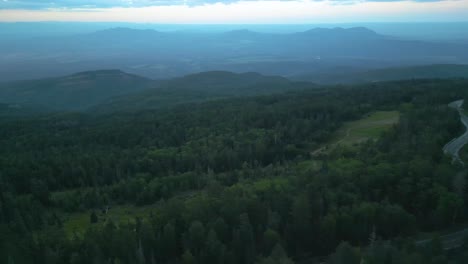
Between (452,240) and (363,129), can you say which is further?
(363,129)

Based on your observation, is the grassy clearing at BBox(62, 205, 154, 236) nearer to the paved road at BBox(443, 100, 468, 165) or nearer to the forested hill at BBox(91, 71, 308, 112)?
the paved road at BBox(443, 100, 468, 165)

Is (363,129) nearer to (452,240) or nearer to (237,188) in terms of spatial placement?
(237,188)

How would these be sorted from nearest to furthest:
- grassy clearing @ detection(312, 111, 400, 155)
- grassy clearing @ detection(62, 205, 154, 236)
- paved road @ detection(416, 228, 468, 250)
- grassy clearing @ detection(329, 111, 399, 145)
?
paved road @ detection(416, 228, 468, 250), grassy clearing @ detection(62, 205, 154, 236), grassy clearing @ detection(312, 111, 400, 155), grassy clearing @ detection(329, 111, 399, 145)

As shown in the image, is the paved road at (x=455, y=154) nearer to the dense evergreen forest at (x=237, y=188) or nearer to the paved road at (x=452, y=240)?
the paved road at (x=452, y=240)

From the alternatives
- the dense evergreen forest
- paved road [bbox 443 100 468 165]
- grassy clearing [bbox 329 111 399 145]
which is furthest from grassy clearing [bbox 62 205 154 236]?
paved road [bbox 443 100 468 165]

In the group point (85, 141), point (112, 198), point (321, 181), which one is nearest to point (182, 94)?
point (85, 141)

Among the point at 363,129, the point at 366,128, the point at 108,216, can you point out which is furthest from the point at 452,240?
the point at 366,128

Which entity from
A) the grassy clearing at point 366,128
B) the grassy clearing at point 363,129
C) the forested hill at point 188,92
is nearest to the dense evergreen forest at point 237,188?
the grassy clearing at point 363,129

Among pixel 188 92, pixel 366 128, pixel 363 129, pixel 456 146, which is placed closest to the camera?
pixel 456 146

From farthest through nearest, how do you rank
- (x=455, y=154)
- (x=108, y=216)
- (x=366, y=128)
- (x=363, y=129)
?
(x=366, y=128), (x=363, y=129), (x=455, y=154), (x=108, y=216)

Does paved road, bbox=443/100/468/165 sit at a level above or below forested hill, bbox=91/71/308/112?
above
